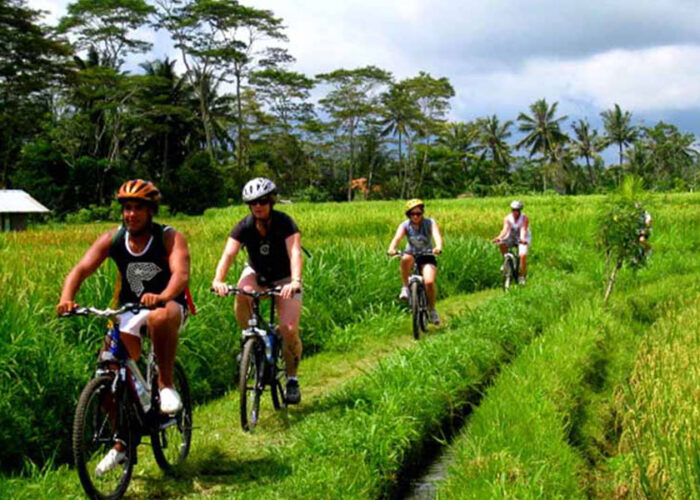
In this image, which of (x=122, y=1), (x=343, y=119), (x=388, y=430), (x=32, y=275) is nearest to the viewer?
(x=388, y=430)

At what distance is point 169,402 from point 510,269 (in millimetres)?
9916

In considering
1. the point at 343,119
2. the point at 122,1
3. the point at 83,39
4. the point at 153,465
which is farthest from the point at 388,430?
the point at 343,119

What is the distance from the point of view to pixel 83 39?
37719 mm

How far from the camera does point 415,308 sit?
933 cm

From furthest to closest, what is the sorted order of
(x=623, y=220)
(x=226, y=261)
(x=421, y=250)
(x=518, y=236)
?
(x=518, y=236), (x=623, y=220), (x=421, y=250), (x=226, y=261)

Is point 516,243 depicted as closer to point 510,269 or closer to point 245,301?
point 510,269

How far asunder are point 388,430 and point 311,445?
0.67 meters

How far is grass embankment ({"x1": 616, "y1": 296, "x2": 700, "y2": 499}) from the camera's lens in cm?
454


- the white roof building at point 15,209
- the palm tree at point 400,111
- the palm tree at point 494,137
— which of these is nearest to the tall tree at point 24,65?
the white roof building at point 15,209

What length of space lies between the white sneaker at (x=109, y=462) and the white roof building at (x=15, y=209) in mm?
26305

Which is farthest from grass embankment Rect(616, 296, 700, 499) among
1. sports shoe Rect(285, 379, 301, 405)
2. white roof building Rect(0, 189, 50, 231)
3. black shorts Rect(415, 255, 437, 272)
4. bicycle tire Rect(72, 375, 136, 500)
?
white roof building Rect(0, 189, 50, 231)

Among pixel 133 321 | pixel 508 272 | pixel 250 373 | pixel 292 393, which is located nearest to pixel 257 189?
pixel 250 373

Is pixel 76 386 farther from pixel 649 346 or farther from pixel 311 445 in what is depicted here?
pixel 649 346

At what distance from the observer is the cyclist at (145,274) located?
169 inches
